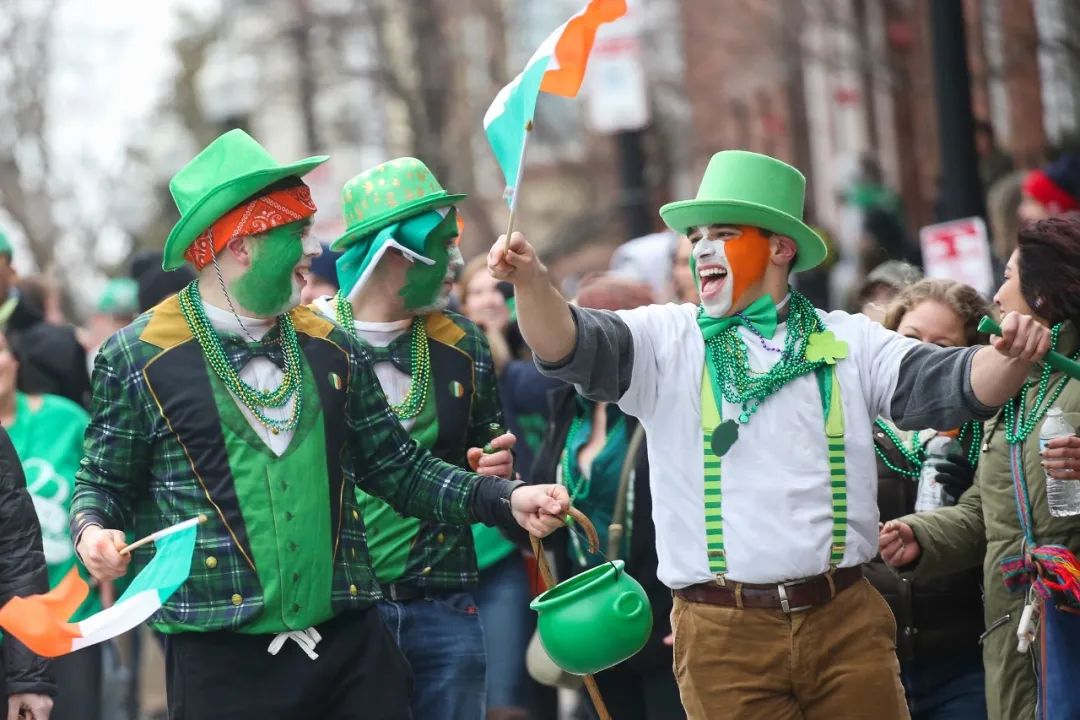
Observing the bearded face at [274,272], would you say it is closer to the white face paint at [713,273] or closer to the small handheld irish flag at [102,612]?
the small handheld irish flag at [102,612]

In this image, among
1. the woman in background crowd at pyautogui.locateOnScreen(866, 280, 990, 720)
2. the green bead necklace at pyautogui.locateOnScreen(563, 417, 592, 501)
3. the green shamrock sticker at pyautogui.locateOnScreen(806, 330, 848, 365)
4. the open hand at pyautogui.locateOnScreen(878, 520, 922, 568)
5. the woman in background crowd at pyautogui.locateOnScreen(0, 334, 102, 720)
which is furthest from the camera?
the woman in background crowd at pyautogui.locateOnScreen(0, 334, 102, 720)

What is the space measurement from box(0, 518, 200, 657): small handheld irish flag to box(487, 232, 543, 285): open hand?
986mm

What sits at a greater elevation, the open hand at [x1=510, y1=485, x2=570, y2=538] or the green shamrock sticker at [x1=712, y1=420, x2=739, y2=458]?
the green shamrock sticker at [x1=712, y1=420, x2=739, y2=458]

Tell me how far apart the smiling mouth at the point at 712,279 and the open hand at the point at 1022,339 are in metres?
0.84

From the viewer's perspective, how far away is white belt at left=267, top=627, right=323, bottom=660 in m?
5.11

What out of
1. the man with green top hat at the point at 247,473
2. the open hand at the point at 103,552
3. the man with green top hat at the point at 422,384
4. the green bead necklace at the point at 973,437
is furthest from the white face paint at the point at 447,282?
the open hand at the point at 103,552

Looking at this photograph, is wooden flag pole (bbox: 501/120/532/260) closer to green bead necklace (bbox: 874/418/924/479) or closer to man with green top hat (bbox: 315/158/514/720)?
Answer: man with green top hat (bbox: 315/158/514/720)

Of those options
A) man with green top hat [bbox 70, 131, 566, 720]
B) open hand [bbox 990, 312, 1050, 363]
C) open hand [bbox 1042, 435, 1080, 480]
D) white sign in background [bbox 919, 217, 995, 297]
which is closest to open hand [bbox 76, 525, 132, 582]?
man with green top hat [bbox 70, 131, 566, 720]

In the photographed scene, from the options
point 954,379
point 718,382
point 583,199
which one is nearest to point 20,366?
point 718,382

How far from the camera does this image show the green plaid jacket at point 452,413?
6219mm

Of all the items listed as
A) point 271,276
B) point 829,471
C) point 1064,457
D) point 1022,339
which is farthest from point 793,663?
point 271,276

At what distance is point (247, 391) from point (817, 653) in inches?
64.2

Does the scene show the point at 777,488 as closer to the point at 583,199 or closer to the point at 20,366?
the point at 20,366

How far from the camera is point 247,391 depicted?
517 cm
